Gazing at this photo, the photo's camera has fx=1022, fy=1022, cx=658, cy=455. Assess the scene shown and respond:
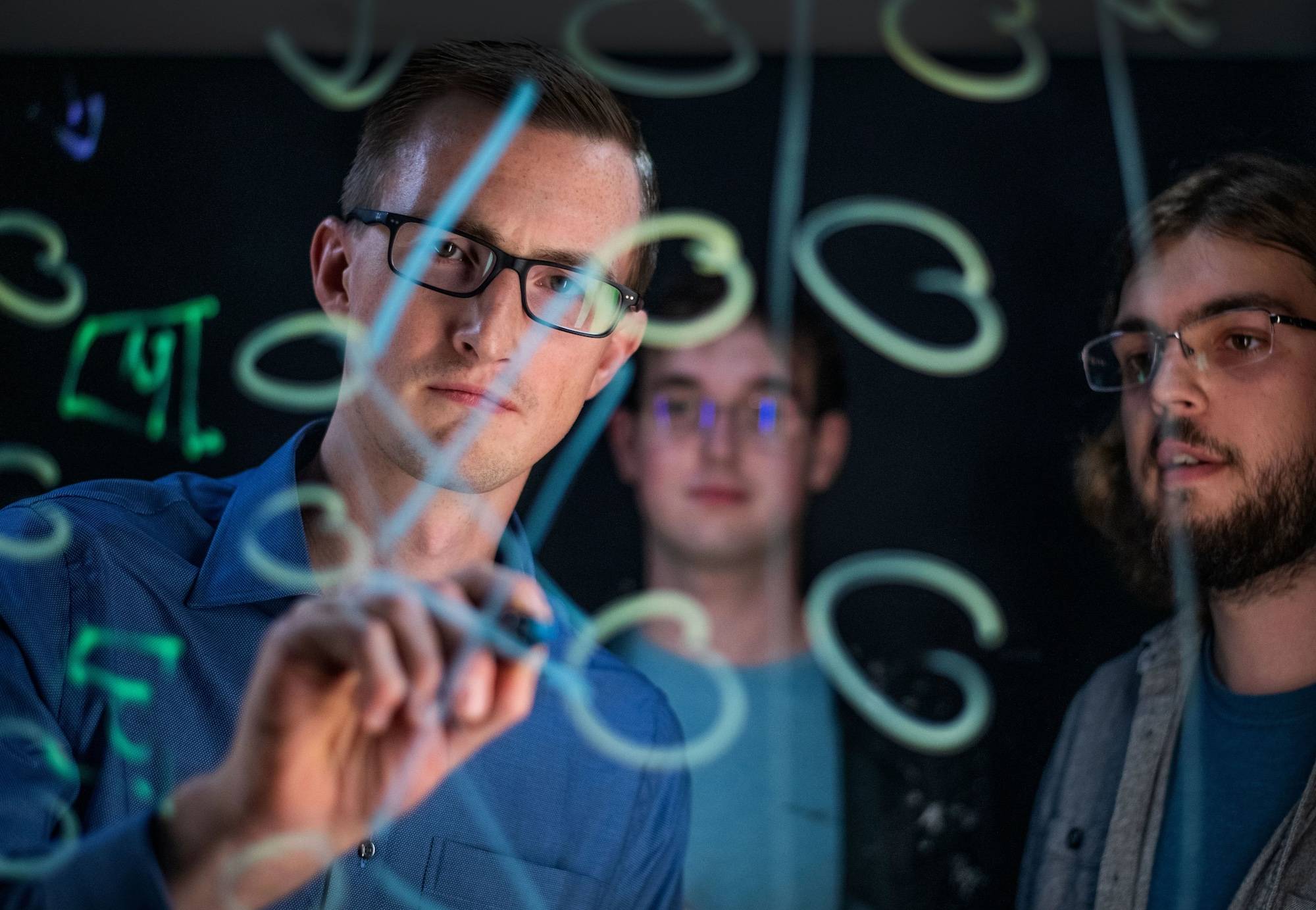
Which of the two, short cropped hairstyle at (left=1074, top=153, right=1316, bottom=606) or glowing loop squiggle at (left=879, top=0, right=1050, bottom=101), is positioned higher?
glowing loop squiggle at (left=879, top=0, right=1050, bottom=101)

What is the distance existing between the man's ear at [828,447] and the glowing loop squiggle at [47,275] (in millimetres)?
901

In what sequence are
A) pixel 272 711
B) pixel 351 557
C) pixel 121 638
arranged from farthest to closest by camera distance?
1. pixel 351 557
2. pixel 121 638
3. pixel 272 711

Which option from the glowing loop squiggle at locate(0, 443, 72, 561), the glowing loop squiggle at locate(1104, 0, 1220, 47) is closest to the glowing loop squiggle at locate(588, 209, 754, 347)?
the glowing loop squiggle at locate(1104, 0, 1220, 47)

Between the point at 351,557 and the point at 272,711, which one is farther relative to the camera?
the point at 351,557

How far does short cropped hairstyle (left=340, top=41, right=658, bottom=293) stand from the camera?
43.3 inches

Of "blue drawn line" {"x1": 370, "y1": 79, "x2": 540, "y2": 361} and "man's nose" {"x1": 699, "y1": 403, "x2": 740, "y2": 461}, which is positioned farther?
"man's nose" {"x1": 699, "y1": 403, "x2": 740, "y2": 461}

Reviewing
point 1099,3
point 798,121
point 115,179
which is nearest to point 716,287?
point 798,121

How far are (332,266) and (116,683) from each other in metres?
0.48

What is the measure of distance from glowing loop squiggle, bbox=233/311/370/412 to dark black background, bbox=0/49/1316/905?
1 centimetres

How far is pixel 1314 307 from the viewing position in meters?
1.10

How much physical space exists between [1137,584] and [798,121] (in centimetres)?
70

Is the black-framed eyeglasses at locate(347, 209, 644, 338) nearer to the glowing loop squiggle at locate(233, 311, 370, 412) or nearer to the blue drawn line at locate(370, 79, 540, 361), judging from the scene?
the blue drawn line at locate(370, 79, 540, 361)

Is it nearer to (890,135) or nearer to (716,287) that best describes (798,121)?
(890,135)

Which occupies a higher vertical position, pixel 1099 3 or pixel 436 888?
pixel 1099 3
